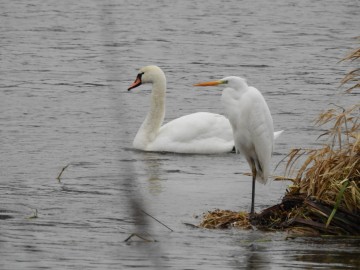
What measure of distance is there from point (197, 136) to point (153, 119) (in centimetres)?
70

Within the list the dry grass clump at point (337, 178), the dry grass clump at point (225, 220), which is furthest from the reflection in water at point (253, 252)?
the dry grass clump at point (337, 178)

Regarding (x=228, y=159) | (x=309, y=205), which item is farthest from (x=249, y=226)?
(x=228, y=159)

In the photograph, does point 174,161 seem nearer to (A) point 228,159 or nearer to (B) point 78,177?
(A) point 228,159

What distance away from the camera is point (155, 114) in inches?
→ 554

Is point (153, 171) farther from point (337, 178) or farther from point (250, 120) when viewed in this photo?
point (337, 178)

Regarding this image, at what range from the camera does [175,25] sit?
82.7 ft

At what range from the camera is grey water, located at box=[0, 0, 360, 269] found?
7.73m

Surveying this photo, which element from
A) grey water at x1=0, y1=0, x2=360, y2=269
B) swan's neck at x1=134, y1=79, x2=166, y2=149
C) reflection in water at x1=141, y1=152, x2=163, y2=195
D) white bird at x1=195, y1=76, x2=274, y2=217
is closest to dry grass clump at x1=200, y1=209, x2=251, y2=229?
grey water at x1=0, y1=0, x2=360, y2=269

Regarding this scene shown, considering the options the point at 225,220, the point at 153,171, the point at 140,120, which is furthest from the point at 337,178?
the point at 140,120

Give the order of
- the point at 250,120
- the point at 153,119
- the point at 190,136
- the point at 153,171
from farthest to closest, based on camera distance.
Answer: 1. the point at 153,119
2. the point at 190,136
3. the point at 153,171
4. the point at 250,120

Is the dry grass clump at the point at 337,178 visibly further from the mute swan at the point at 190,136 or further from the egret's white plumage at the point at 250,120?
the mute swan at the point at 190,136

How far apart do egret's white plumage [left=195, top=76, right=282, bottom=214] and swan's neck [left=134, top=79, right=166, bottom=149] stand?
12.8 feet

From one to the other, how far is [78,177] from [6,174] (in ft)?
2.38

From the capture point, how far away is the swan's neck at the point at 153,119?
45.0 feet
